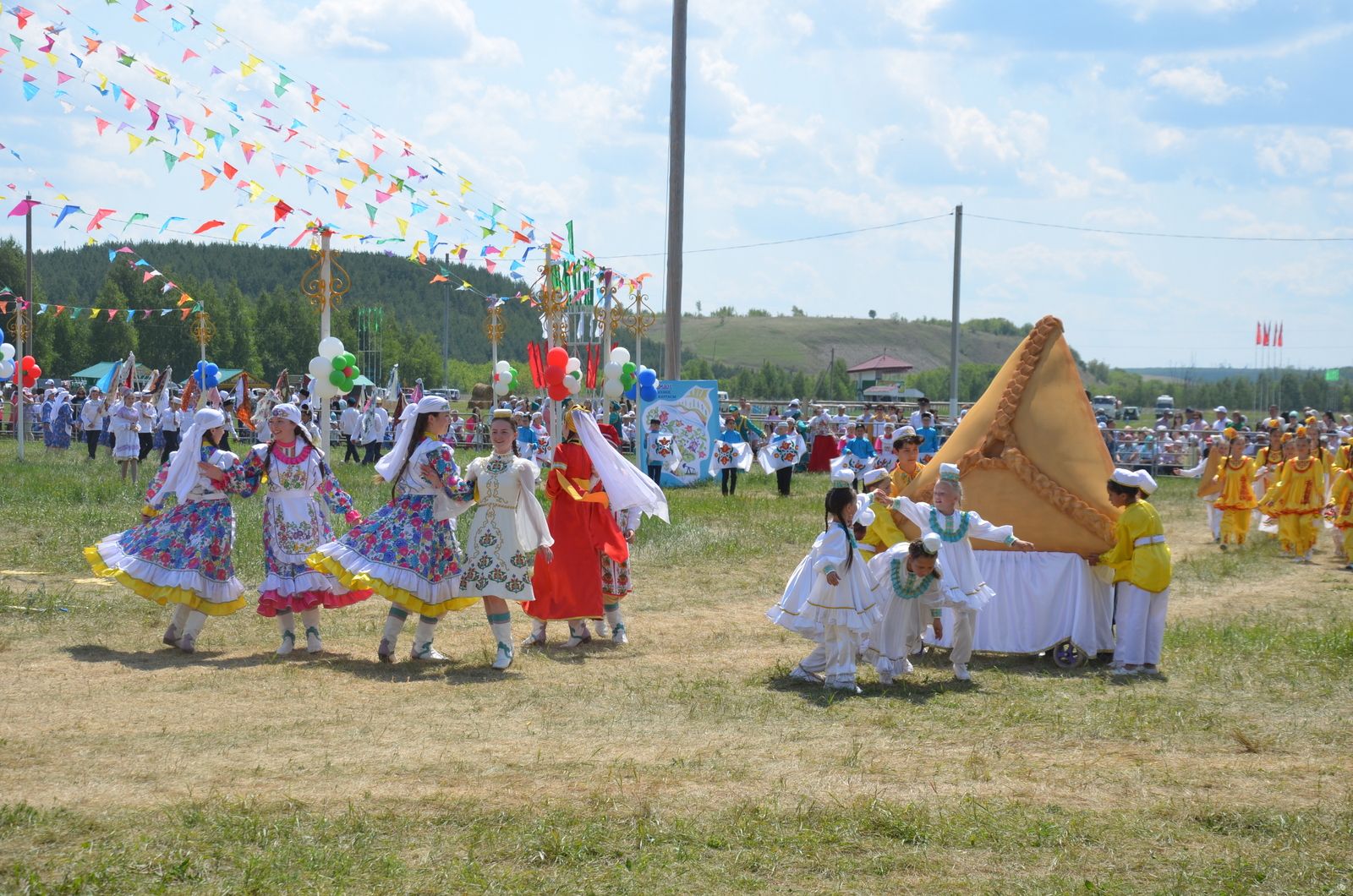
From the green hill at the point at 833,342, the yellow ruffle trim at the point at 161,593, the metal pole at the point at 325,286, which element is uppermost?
the green hill at the point at 833,342

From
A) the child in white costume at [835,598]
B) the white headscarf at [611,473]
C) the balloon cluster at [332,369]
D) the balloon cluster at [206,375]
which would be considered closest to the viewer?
the child in white costume at [835,598]

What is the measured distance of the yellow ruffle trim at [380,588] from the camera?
8562 mm

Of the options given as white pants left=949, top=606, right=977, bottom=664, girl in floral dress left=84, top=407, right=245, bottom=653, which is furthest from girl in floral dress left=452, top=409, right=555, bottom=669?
white pants left=949, top=606, right=977, bottom=664

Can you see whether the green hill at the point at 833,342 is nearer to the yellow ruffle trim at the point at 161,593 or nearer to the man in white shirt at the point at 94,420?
the man in white shirt at the point at 94,420

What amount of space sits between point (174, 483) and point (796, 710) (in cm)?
455

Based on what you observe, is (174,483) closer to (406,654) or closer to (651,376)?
(406,654)

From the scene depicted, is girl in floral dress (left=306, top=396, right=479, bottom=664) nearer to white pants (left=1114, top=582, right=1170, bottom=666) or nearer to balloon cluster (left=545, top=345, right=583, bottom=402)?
balloon cluster (left=545, top=345, right=583, bottom=402)

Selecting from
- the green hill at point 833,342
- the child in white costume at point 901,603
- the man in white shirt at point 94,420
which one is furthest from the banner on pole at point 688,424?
the green hill at point 833,342

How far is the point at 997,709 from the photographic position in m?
7.82

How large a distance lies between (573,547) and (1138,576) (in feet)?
12.9

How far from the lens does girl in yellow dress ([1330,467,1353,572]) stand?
51.9 ft

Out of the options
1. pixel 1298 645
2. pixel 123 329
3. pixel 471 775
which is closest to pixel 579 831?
pixel 471 775

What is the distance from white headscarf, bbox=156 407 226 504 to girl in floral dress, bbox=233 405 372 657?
335 millimetres

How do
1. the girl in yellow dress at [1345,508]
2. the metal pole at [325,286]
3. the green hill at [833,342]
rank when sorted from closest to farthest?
the metal pole at [325,286], the girl in yellow dress at [1345,508], the green hill at [833,342]
